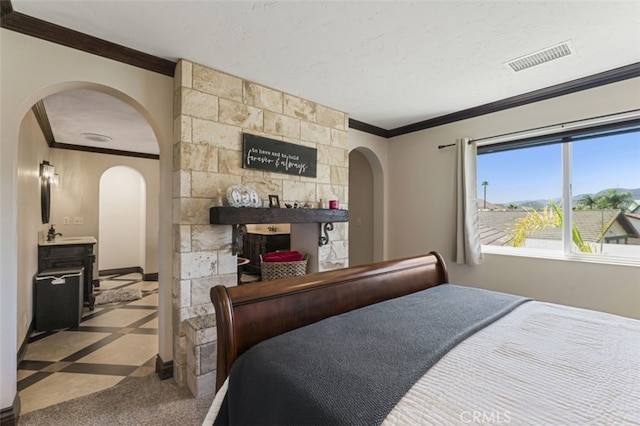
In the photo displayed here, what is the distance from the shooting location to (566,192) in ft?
9.66

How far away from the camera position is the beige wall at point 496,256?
2541 millimetres

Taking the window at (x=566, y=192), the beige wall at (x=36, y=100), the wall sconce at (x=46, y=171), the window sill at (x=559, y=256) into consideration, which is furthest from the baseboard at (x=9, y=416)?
the window at (x=566, y=192)

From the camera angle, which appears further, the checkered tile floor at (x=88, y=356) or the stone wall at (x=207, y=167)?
the stone wall at (x=207, y=167)

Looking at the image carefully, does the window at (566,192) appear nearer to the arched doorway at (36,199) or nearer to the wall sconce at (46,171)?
the arched doorway at (36,199)

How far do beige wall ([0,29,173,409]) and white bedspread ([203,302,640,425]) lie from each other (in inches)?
58.9

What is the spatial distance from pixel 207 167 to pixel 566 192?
342 centimetres

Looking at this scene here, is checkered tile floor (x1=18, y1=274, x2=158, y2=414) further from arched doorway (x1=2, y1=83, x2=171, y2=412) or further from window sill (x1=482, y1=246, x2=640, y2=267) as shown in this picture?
window sill (x1=482, y1=246, x2=640, y2=267)

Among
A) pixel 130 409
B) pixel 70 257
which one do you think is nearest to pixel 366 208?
pixel 130 409

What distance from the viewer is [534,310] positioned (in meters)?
1.74

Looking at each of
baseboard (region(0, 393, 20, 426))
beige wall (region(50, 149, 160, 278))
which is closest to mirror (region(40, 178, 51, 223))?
beige wall (region(50, 149, 160, 278))

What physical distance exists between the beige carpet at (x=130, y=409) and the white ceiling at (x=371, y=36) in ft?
8.29

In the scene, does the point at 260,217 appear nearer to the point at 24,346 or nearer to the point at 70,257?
the point at 24,346

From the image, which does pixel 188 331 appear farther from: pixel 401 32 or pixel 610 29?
pixel 610 29

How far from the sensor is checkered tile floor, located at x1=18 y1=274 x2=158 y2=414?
86.0 inches
